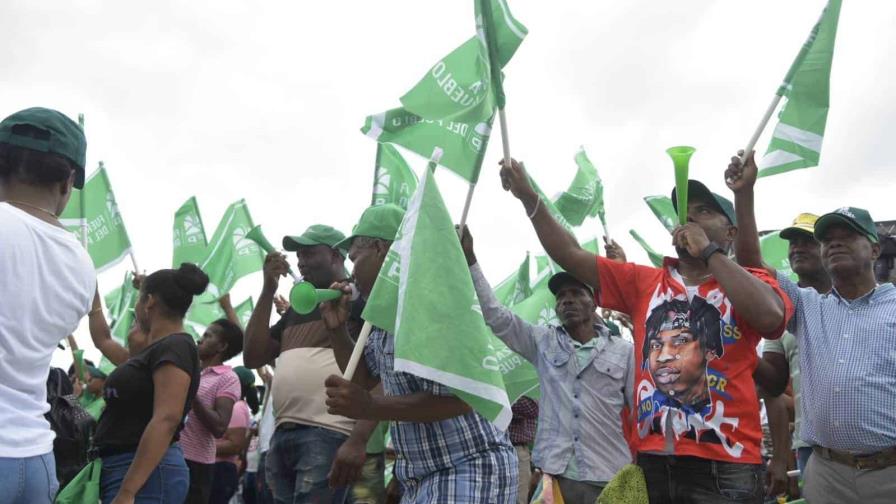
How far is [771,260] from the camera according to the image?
7.41 meters

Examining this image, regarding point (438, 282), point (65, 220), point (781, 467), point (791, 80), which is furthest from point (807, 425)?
point (65, 220)

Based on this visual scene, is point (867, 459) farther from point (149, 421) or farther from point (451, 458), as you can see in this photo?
point (149, 421)

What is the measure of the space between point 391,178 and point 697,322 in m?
3.15

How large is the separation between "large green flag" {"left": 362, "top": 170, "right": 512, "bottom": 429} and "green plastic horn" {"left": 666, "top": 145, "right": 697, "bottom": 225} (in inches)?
35.7

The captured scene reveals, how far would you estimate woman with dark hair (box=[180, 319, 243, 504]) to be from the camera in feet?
21.2

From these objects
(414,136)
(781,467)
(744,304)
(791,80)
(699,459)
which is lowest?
(781,467)

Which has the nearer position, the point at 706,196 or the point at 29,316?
the point at 29,316

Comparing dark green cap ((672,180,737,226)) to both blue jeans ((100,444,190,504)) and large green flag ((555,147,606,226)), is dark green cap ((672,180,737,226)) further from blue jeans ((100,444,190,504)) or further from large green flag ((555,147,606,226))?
blue jeans ((100,444,190,504))

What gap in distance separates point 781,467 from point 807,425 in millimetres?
604

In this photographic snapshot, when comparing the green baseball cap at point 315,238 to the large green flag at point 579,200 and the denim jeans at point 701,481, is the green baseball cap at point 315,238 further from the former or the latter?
the denim jeans at point 701,481

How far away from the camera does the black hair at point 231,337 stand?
718 cm

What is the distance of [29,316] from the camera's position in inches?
113

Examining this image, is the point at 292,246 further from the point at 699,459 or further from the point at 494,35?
the point at 699,459

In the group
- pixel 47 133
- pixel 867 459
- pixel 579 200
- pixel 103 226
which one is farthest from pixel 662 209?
pixel 47 133
